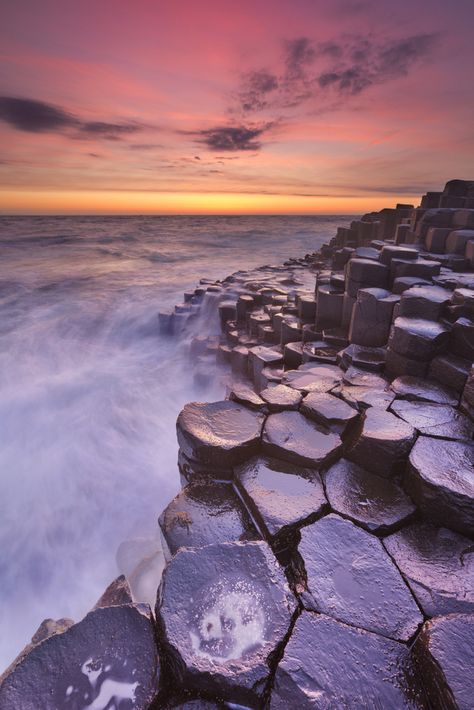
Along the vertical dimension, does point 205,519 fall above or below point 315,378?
below

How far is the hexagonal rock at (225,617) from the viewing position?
4.54 ft

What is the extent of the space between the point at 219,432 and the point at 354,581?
4.46ft

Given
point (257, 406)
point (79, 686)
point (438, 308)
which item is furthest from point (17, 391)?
point (438, 308)

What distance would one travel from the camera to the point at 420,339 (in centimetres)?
341

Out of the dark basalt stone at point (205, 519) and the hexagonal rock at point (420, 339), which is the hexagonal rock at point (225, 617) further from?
the hexagonal rock at point (420, 339)

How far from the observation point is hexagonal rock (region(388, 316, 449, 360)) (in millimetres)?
3402

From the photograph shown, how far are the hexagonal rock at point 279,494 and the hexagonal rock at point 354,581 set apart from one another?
0.37ft

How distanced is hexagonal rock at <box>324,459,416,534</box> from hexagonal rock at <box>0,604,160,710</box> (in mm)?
1311

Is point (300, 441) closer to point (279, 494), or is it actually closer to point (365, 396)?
point (279, 494)

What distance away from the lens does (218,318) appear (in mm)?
9516

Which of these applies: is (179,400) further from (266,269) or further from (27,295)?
(27,295)

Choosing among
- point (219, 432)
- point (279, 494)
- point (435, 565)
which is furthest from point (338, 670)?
point (219, 432)

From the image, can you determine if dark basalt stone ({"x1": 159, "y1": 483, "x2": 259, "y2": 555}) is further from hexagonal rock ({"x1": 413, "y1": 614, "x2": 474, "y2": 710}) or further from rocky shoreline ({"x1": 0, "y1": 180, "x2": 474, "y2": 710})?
hexagonal rock ({"x1": 413, "y1": 614, "x2": 474, "y2": 710})

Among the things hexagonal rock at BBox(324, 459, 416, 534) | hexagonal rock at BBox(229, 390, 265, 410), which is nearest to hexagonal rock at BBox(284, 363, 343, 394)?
hexagonal rock at BBox(229, 390, 265, 410)
